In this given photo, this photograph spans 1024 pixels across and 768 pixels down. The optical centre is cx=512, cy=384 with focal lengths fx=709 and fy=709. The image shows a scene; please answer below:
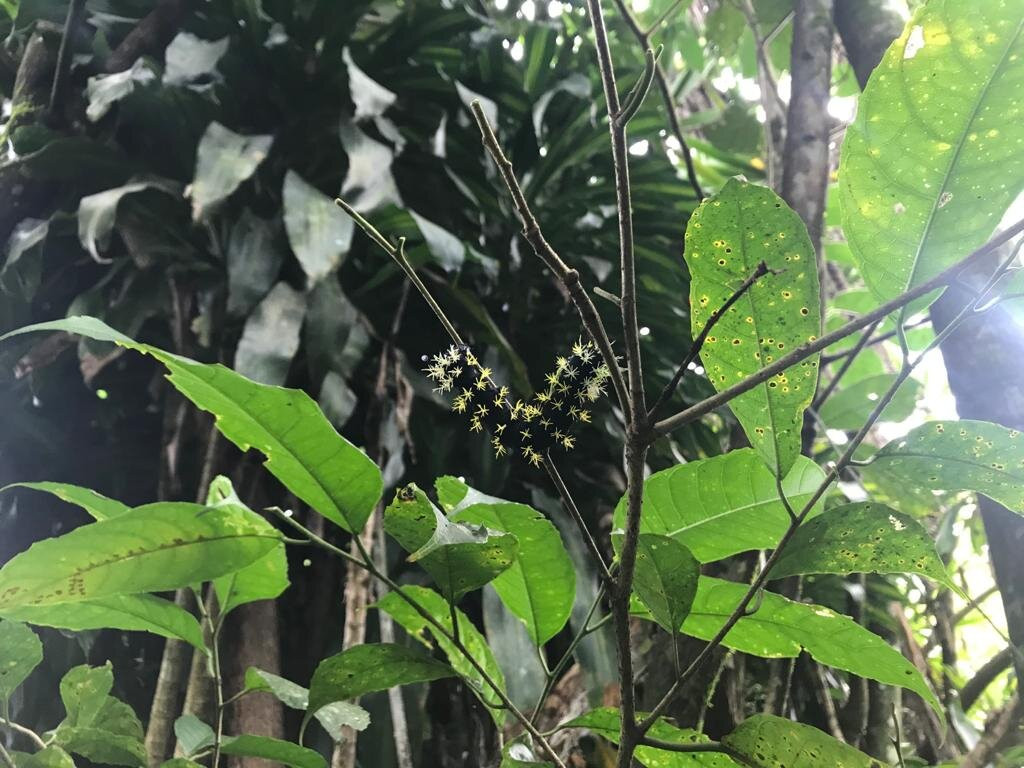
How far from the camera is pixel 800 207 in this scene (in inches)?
30.2

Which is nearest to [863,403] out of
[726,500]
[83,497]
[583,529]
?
[726,500]

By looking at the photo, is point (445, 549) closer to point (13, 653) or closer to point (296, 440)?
point (296, 440)

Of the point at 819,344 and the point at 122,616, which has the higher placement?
the point at 819,344

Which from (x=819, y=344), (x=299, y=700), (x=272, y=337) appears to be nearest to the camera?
(x=819, y=344)

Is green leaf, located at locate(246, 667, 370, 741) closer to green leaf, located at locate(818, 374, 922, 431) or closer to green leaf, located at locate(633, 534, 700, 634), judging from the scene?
green leaf, located at locate(633, 534, 700, 634)

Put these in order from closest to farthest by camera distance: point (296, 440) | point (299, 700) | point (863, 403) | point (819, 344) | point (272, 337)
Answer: point (819, 344), point (296, 440), point (299, 700), point (272, 337), point (863, 403)

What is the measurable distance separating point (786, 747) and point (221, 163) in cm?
92

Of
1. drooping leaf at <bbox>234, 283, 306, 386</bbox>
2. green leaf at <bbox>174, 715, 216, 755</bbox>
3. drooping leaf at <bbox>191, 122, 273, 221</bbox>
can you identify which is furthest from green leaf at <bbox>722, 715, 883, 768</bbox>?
drooping leaf at <bbox>191, 122, 273, 221</bbox>

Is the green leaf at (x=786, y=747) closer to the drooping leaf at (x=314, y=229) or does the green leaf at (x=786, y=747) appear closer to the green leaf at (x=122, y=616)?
the green leaf at (x=122, y=616)

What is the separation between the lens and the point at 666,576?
335 mm

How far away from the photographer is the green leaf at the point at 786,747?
0.33 metres

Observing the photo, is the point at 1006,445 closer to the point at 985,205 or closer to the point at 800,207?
the point at 985,205

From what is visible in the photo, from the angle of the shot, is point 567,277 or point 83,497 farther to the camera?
point 83,497

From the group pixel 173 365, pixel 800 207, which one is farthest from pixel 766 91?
pixel 173 365
